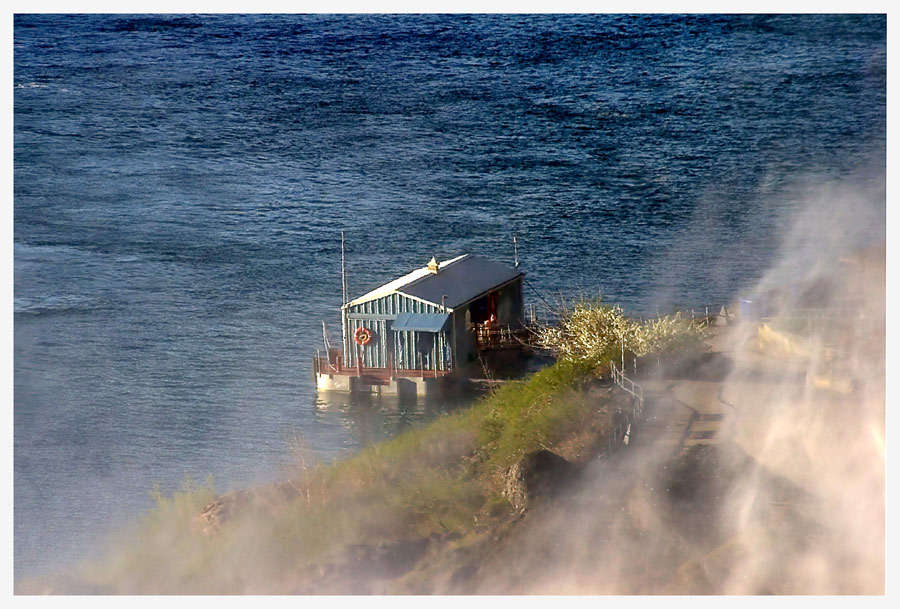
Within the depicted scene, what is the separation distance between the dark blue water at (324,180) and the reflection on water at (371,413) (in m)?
0.18

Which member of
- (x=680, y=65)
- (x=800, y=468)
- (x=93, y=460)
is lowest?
(x=93, y=460)

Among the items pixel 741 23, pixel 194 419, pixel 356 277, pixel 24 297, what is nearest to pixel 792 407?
pixel 194 419

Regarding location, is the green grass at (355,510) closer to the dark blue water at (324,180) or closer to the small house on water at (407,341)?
the dark blue water at (324,180)

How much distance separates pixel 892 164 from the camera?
28.8m

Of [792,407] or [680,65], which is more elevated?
[680,65]

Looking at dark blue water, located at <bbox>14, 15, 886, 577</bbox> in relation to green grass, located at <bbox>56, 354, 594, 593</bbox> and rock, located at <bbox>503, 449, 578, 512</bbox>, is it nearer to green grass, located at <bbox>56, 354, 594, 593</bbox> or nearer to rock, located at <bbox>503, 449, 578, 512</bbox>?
green grass, located at <bbox>56, 354, 594, 593</bbox>

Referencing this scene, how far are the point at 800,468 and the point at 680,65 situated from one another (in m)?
59.6

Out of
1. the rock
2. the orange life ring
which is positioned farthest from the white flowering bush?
the rock

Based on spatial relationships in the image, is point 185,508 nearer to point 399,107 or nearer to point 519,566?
point 519,566

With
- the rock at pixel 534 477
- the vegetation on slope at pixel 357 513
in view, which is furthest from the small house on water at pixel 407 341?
the rock at pixel 534 477

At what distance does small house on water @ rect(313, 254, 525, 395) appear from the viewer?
46438 millimetres

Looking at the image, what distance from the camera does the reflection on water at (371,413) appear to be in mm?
43094

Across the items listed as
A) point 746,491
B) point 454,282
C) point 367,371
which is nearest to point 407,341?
point 367,371

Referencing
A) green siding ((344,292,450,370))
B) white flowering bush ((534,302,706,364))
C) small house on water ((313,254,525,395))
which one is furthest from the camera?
green siding ((344,292,450,370))
